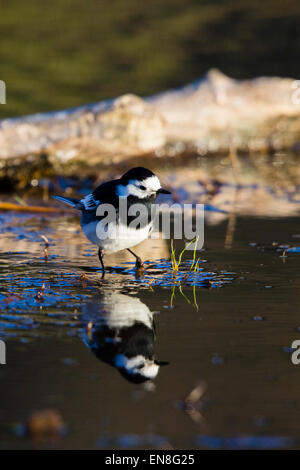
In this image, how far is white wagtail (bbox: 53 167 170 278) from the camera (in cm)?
622

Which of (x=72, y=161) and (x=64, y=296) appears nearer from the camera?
(x=64, y=296)

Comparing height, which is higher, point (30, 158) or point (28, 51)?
point (28, 51)

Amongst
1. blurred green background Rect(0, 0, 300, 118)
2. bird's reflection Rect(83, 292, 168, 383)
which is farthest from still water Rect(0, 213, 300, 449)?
blurred green background Rect(0, 0, 300, 118)

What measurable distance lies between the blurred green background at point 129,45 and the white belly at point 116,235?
304 inches

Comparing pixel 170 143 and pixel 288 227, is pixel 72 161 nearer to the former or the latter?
pixel 170 143

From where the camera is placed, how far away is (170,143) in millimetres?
12133

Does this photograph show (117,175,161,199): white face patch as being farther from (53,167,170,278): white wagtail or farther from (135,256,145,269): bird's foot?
(135,256,145,269): bird's foot

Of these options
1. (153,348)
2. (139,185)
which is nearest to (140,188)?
(139,185)

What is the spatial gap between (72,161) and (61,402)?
738 centimetres

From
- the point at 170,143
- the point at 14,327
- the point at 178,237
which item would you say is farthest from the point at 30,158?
the point at 14,327

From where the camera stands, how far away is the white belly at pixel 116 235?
6.20m

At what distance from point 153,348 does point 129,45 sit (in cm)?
1545

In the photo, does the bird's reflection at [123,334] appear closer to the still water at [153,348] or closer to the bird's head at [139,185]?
the still water at [153,348]

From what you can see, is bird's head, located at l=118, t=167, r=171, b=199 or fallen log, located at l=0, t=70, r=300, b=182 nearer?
bird's head, located at l=118, t=167, r=171, b=199
